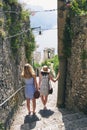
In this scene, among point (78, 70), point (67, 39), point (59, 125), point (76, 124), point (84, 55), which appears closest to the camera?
point (76, 124)

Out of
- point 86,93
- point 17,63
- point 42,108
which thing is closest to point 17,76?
point 17,63

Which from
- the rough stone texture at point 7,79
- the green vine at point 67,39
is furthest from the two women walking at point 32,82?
the green vine at point 67,39

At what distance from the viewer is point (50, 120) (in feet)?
30.9

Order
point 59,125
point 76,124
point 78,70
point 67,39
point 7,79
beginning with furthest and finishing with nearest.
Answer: point 67,39, point 78,70, point 7,79, point 59,125, point 76,124

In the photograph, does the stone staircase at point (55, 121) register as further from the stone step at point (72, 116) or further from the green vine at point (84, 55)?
the green vine at point (84, 55)

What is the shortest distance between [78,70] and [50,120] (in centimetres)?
167

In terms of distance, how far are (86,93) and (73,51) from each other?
1.60 metres

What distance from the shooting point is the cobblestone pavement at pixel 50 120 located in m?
8.74

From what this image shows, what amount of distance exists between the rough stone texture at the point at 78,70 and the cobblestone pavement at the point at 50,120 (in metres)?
0.37

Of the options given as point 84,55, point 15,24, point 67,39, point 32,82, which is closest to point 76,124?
point 32,82

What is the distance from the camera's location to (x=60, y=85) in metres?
11.3

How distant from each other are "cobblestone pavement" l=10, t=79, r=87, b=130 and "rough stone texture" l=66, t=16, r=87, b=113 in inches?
14.4

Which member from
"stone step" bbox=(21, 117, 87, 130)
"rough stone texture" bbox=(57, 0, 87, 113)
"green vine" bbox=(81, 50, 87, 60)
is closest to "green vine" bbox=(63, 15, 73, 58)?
"rough stone texture" bbox=(57, 0, 87, 113)

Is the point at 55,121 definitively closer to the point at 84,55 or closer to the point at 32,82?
the point at 32,82
